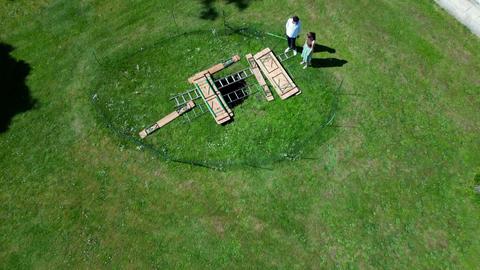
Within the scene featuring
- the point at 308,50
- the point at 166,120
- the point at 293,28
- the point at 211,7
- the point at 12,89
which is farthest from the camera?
the point at 211,7

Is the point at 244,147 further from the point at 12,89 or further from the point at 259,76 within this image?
the point at 12,89

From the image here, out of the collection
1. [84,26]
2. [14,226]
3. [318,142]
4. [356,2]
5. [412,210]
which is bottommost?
[14,226]

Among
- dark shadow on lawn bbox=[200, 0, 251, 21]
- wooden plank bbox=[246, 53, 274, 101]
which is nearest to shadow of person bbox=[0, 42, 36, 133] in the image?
dark shadow on lawn bbox=[200, 0, 251, 21]

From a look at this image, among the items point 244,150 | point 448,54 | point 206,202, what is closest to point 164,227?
point 206,202

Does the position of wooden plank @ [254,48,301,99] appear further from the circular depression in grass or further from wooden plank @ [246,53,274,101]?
the circular depression in grass

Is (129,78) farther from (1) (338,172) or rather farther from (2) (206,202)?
(1) (338,172)

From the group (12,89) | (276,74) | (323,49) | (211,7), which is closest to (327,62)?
(323,49)
